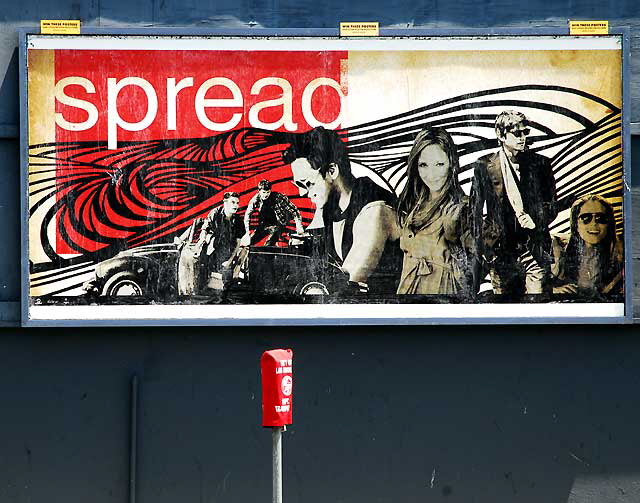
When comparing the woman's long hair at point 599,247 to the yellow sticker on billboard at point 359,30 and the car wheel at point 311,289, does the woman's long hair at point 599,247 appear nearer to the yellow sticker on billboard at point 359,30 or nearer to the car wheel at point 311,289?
the car wheel at point 311,289

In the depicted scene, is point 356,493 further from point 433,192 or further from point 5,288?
point 5,288

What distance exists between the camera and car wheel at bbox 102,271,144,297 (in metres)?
7.65

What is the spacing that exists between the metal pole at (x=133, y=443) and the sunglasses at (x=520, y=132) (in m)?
3.57

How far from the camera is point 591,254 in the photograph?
25.6 feet

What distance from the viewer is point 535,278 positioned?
7.79m

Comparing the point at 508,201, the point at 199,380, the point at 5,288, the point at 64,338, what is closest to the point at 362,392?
the point at 199,380

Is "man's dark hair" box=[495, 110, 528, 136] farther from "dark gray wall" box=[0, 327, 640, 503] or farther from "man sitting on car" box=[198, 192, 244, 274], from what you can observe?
"man sitting on car" box=[198, 192, 244, 274]

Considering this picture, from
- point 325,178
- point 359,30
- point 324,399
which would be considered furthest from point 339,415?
point 359,30

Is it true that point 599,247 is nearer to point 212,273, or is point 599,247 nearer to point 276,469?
point 212,273

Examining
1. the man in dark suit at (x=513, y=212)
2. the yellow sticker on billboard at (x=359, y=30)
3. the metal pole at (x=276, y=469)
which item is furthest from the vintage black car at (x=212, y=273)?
the metal pole at (x=276, y=469)

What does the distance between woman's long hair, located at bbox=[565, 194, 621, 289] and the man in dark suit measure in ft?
0.54

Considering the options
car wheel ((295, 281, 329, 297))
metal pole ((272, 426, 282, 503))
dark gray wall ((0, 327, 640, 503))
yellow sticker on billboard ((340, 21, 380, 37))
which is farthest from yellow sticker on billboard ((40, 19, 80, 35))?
metal pole ((272, 426, 282, 503))

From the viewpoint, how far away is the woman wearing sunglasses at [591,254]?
7.80m

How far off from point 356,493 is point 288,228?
85.5 inches
